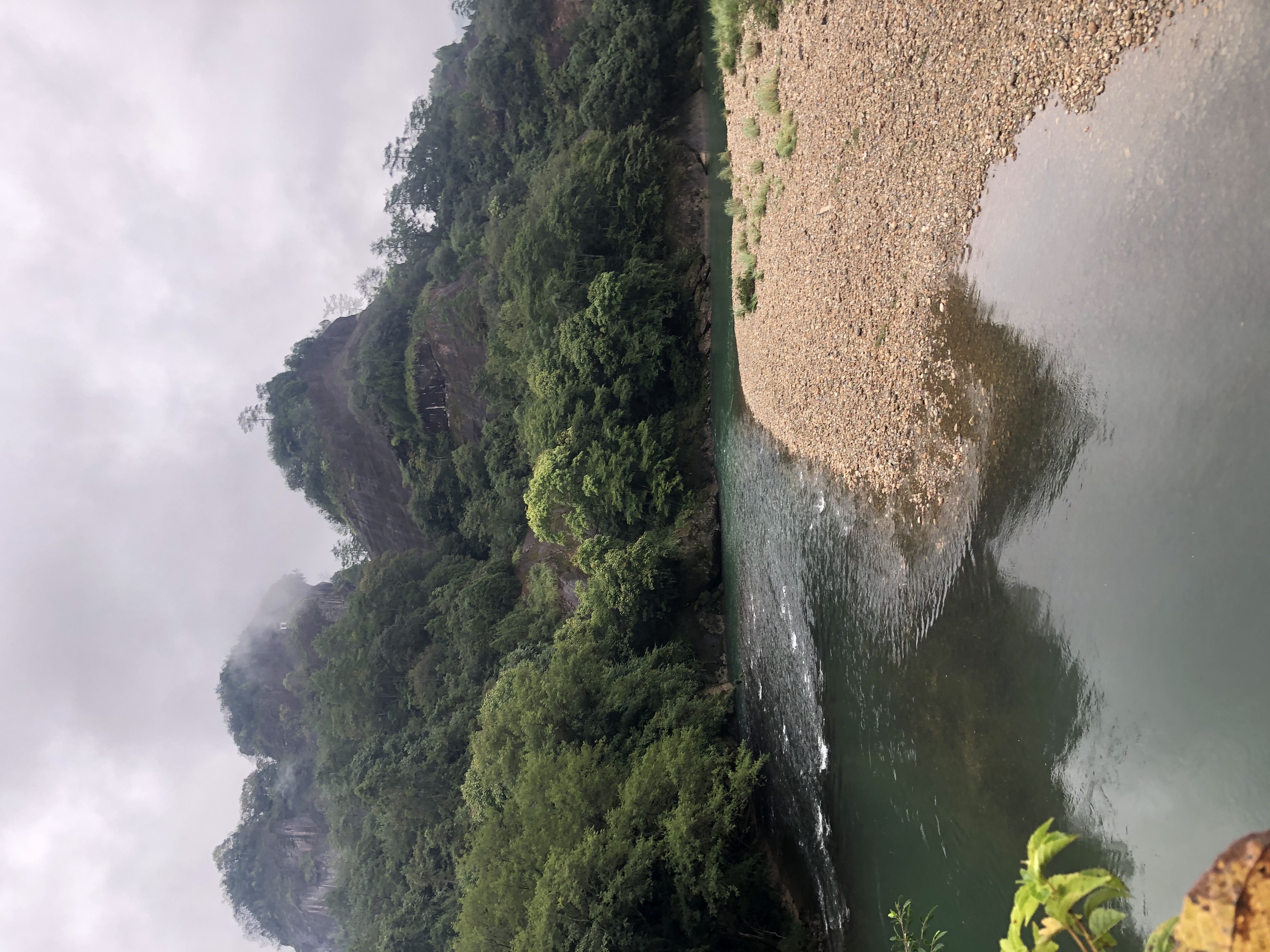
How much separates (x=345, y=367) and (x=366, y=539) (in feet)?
35.3

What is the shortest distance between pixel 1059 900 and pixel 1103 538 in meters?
6.55

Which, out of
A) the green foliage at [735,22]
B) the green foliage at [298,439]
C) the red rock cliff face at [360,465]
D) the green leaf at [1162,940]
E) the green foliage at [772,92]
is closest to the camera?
the green leaf at [1162,940]

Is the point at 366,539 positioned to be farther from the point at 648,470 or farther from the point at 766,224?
the point at 766,224

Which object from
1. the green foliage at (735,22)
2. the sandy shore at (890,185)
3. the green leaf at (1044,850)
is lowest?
the green leaf at (1044,850)

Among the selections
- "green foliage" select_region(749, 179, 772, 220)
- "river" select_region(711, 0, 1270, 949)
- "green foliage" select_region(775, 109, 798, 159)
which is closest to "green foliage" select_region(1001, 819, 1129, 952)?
"river" select_region(711, 0, 1270, 949)

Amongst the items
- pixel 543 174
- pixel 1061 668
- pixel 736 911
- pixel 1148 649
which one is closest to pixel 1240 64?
pixel 1148 649

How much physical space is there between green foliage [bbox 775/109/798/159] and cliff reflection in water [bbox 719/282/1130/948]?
7.06 metres

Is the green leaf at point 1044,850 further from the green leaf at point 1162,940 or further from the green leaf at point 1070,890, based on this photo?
the green leaf at point 1162,940

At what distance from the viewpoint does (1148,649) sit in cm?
845

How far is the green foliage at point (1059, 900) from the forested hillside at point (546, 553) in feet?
45.7

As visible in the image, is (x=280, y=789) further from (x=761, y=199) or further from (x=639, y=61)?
(x=761, y=199)

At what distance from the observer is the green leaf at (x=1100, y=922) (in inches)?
147

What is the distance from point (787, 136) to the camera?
17.3 m

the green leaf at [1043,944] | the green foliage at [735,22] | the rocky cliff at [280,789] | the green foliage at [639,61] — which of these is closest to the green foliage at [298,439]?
the rocky cliff at [280,789]
